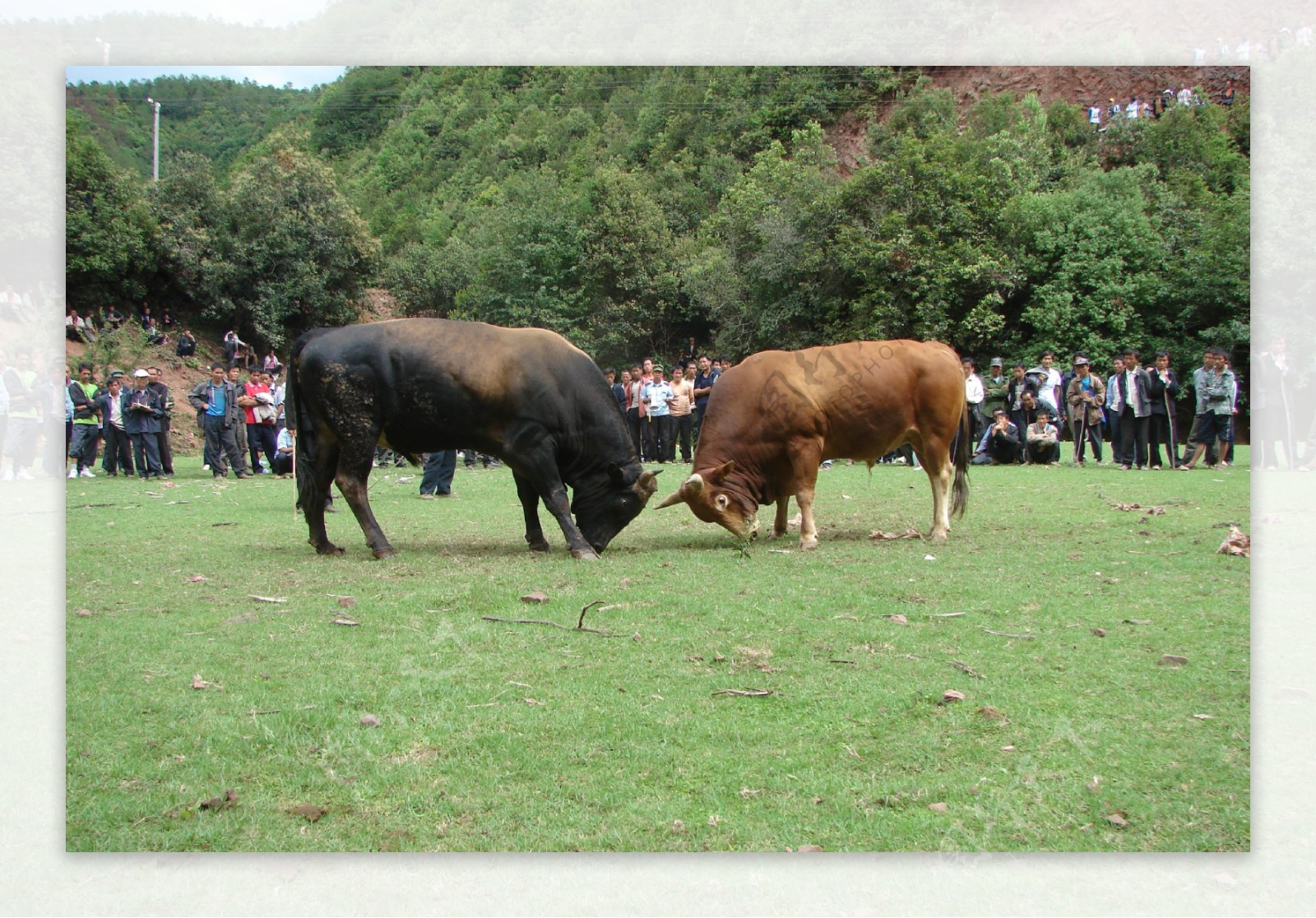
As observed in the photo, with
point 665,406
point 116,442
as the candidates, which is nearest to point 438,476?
point 116,442

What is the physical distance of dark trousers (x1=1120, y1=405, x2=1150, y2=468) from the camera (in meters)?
17.9

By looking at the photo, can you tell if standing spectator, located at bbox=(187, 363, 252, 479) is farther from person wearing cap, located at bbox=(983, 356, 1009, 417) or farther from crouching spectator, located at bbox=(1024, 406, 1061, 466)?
crouching spectator, located at bbox=(1024, 406, 1061, 466)

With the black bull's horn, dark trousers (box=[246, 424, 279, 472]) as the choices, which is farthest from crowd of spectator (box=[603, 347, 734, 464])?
the black bull's horn

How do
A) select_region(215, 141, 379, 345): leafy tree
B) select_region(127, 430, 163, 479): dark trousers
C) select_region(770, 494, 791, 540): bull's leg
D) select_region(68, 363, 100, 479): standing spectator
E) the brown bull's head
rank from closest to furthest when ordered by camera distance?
the brown bull's head
select_region(770, 494, 791, 540): bull's leg
select_region(215, 141, 379, 345): leafy tree
select_region(68, 363, 100, 479): standing spectator
select_region(127, 430, 163, 479): dark trousers

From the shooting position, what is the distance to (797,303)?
33500 millimetres

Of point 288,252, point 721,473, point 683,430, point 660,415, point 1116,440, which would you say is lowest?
point 721,473

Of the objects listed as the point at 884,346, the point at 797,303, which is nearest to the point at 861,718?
the point at 884,346

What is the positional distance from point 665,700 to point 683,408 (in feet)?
59.7

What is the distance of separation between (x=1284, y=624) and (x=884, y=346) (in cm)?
648

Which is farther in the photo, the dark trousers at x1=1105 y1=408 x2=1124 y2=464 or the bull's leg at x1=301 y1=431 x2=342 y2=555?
the dark trousers at x1=1105 y1=408 x2=1124 y2=464

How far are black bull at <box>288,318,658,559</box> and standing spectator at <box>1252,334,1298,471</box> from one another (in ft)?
18.3

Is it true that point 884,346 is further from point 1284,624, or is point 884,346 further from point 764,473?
point 1284,624

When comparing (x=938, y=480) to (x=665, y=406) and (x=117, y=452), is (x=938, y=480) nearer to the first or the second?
(x=665, y=406)

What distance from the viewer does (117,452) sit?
19844mm
